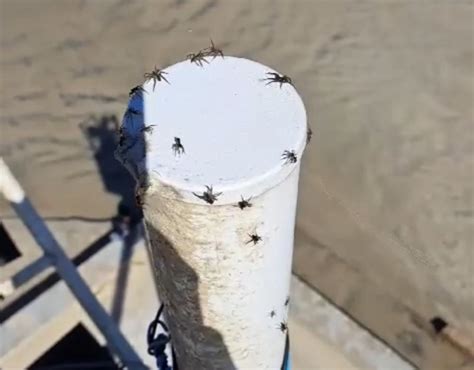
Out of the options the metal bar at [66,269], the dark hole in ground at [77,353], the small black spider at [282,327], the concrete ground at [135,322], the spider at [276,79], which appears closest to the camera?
the spider at [276,79]

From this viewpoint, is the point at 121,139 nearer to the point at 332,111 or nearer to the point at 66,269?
the point at 66,269

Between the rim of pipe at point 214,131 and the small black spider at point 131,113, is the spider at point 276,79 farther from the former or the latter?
the small black spider at point 131,113

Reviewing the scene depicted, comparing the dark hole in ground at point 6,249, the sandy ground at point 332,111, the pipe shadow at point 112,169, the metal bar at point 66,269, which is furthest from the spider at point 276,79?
the dark hole in ground at point 6,249

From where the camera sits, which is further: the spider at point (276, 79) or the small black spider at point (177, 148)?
the spider at point (276, 79)

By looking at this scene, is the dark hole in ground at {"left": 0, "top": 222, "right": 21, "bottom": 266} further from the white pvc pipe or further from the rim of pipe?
the rim of pipe

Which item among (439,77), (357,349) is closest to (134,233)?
(357,349)

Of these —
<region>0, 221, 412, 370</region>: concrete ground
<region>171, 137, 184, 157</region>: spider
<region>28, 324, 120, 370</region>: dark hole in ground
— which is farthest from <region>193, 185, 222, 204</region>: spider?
<region>28, 324, 120, 370</region>: dark hole in ground

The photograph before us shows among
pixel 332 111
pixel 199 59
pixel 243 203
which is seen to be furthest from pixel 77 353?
pixel 243 203
